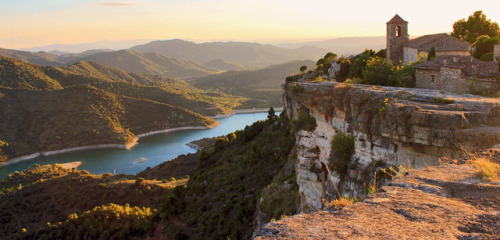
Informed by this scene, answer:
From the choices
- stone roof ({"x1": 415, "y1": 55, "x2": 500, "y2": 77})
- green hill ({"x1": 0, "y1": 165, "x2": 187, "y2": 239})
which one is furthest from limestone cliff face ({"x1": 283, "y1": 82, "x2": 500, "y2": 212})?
green hill ({"x1": 0, "y1": 165, "x2": 187, "y2": 239})

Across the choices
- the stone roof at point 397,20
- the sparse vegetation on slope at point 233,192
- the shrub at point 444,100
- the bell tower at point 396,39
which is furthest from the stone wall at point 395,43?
the shrub at point 444,100

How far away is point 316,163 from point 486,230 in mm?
8979

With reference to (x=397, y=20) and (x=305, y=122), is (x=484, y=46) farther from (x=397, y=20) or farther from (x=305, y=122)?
(x=305, y=122)

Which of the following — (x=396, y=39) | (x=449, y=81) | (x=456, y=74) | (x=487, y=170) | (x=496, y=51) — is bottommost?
(x=487, y=170)

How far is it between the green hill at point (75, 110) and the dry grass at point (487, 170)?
93.8 meters

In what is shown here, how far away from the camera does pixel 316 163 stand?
12867mm

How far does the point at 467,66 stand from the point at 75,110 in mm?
100223

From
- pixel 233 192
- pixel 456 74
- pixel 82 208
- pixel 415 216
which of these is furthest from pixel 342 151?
pixel 82 208

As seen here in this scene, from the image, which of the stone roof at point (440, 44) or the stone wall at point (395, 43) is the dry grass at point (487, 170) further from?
the stone wall at point (395, 43)

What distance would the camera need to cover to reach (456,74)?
50.2 feet

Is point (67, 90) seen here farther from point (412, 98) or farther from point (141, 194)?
point (412, 98)

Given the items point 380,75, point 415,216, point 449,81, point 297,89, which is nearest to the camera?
point 415,216

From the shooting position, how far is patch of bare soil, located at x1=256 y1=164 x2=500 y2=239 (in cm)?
391

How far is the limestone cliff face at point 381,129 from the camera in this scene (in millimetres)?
7891
